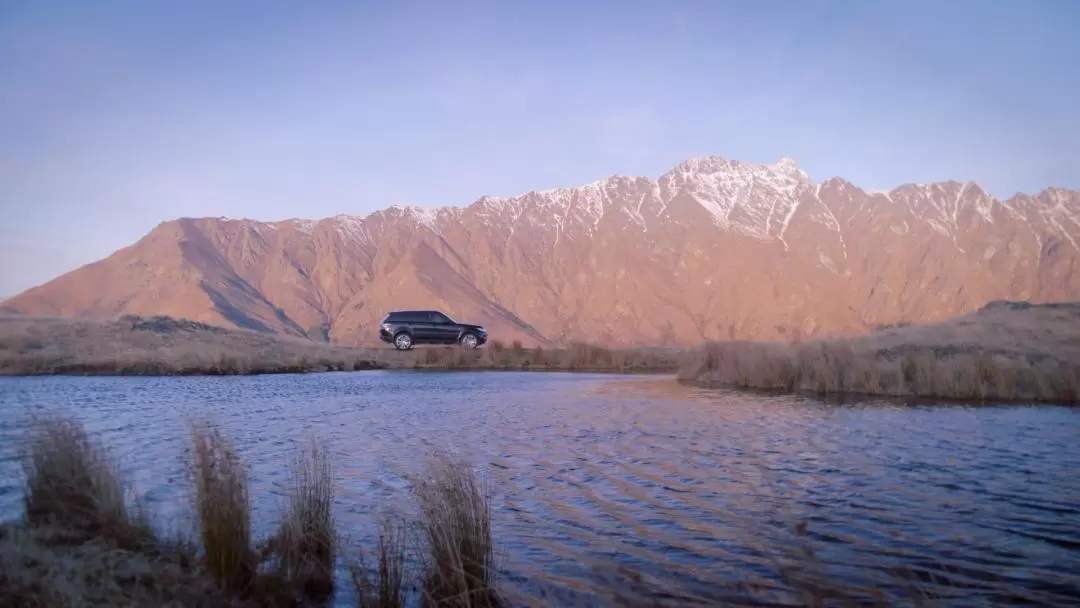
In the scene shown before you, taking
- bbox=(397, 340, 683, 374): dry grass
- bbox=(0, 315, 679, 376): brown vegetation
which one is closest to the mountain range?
bbox=(397, 340, 683, 374): dry grass

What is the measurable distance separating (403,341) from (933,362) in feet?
78.8

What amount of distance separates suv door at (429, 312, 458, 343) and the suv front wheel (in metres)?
1.28

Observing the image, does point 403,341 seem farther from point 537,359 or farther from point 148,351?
point 148,351

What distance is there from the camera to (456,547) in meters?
5.95

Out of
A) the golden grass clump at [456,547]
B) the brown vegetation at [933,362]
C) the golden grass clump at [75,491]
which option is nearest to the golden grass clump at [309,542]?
the golden grass clump at [456,547]

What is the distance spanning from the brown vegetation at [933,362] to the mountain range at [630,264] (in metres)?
72.4

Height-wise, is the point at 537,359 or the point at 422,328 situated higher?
the point at 422,328

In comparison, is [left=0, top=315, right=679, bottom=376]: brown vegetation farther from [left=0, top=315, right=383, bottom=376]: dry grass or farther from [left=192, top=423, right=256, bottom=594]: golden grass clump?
[left=192, top=423, right=256, bottom=594]: golden grass clump

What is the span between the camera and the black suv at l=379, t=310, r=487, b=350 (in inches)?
1485

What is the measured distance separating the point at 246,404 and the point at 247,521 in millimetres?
15978

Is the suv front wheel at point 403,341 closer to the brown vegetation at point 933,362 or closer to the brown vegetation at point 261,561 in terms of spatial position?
the brown vegetation at point 933,362

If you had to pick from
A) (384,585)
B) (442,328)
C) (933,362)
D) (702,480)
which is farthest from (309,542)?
(442,328)

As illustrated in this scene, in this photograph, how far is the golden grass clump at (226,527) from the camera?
21.1 feet

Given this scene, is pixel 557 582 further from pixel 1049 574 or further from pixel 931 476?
pixel 931 476
